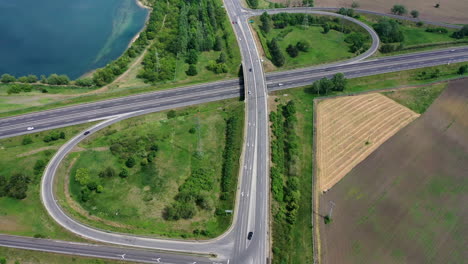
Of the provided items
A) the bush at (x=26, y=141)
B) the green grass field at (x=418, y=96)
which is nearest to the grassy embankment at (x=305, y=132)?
the green grass field at (x=418, y=96)

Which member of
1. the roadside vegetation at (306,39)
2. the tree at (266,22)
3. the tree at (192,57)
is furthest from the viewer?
the tree at (266,22)

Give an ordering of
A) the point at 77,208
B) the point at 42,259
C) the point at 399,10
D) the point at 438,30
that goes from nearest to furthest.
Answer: the point at 42,259, the point at 77,208, the point at 438,30, the point at 399,10

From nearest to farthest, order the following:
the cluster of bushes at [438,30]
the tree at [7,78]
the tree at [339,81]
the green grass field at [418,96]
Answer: the green grass field at [418,96], the tree at [339,81], the tree at [7,78], the cluster of bushes at [438,30]

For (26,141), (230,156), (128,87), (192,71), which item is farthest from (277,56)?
(26,141)

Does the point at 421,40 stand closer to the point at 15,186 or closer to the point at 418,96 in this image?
the point at 418,96

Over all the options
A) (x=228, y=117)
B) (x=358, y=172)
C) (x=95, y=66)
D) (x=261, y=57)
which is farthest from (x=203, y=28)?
(x=358, y=172)

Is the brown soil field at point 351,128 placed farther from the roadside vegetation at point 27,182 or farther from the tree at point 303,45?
the roadside vegetation at point 27,182

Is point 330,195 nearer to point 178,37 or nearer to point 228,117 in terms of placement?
point 228,117

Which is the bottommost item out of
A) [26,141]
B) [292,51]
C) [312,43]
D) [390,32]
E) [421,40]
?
[26,141]
